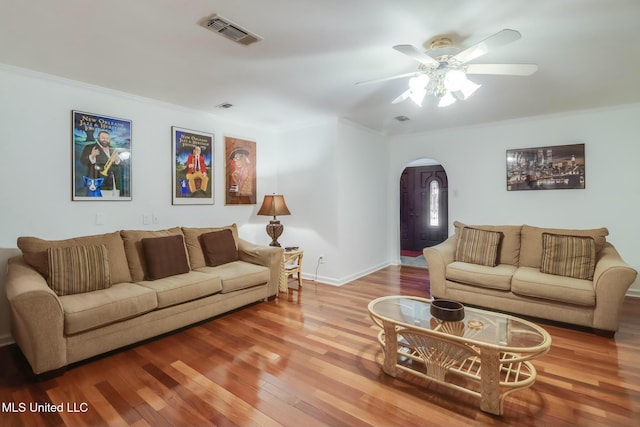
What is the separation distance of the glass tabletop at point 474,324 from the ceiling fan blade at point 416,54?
5.99ft

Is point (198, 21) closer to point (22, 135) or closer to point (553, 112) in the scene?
point (22, 135)

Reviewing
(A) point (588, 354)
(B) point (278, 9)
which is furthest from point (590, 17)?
(A) point (588, 354)

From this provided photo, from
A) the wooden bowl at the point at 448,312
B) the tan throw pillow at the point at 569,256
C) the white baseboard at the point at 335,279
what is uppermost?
the tan throw pillow at the point at 569,256

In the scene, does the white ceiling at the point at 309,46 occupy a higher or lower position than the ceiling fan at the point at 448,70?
higher

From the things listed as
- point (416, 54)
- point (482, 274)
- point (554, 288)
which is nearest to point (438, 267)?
point (482, 274)

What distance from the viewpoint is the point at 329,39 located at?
7.61 feet

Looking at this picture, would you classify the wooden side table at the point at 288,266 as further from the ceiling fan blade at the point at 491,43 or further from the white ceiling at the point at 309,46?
the ceiling fan blade at the point at 491,43

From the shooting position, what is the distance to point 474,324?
2.32 metres

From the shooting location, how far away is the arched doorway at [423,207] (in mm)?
7242

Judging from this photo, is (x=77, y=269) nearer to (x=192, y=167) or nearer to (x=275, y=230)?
(x=192, y=167)

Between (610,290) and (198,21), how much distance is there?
13.1 ft

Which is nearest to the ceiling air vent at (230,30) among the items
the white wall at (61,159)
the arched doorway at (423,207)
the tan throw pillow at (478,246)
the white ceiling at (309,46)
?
the white ceiling at (309,46)

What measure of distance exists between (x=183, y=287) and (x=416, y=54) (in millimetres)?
2760

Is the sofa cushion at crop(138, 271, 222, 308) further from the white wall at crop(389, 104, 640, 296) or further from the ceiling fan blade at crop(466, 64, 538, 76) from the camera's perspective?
the white wall at crop(389, 104, 640, 296)
